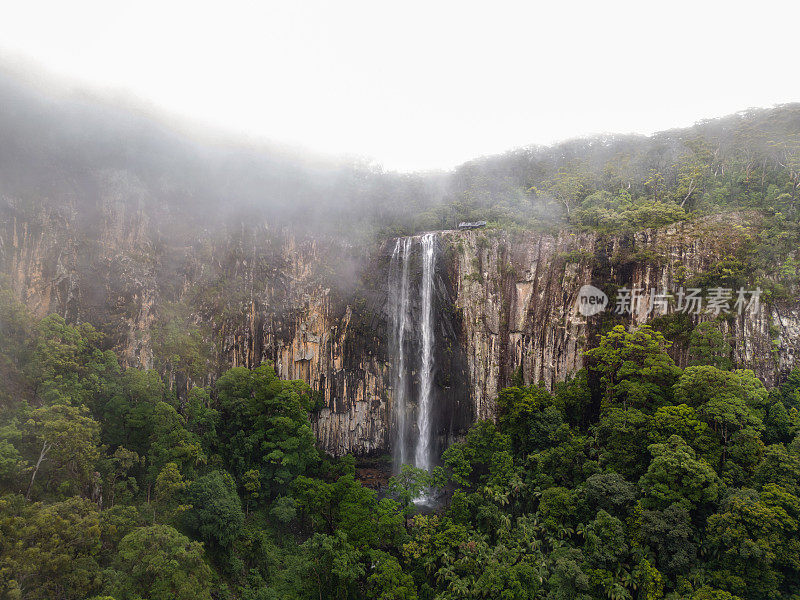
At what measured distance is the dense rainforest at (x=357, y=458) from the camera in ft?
49.8

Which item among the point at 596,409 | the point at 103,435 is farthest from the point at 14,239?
the point at 596,409

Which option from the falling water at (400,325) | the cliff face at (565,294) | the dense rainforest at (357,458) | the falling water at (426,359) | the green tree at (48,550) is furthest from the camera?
the falling water at (400,325)

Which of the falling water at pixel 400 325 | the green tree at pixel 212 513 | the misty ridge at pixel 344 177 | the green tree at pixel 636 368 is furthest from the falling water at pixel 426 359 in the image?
the green tree at pixel 212 513

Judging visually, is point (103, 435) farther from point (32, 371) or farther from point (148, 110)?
point (148, 110)

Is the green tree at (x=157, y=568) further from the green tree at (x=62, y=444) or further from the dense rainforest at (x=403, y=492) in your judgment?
the green tree at (x=62, y=444)

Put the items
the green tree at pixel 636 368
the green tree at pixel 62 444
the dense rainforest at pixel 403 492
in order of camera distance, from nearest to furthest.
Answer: the dense rainforest at pixel 403 492 < the green tree at pixel 62 444 < the green tree at pixel 636 368

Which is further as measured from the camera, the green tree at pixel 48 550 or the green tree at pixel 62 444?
the green tree at pixel 62 444

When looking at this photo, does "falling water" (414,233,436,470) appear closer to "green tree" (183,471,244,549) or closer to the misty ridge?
the misty ridge

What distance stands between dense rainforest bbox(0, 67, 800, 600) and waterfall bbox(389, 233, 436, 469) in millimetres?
3125

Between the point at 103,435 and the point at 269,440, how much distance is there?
7967 millimetres

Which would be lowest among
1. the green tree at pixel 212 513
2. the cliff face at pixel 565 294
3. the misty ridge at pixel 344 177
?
the green tree at pixel 212 513

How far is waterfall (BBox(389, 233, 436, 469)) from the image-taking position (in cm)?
2841

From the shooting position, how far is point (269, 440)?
23891 millimetres

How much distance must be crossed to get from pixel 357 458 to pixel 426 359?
8.53 metres
